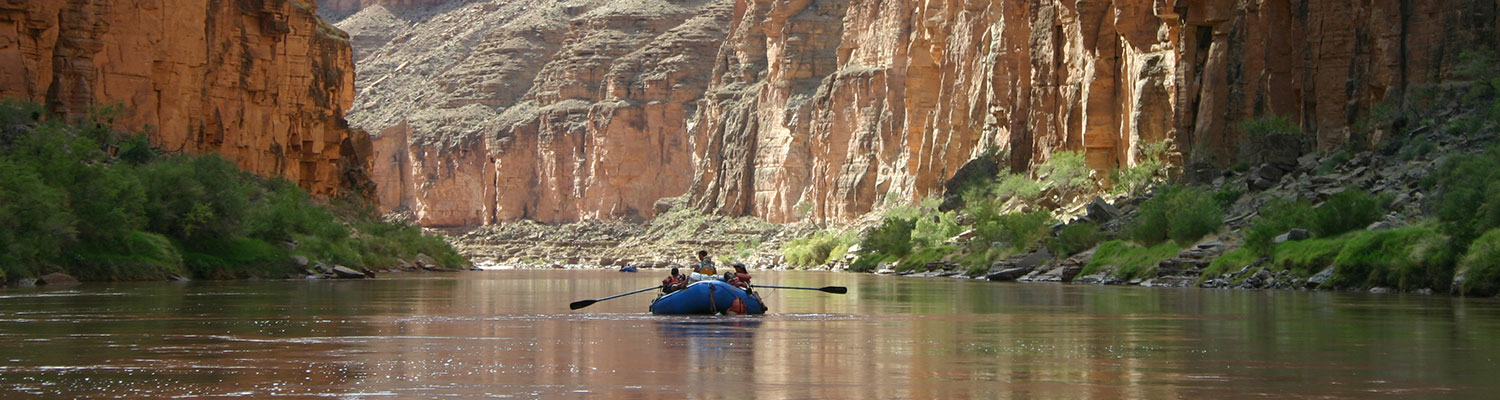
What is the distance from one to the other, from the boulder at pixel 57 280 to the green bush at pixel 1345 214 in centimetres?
3183

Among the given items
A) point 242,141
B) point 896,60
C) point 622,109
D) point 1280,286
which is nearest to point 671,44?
point 622,109

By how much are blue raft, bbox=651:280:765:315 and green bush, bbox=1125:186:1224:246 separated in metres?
24.8

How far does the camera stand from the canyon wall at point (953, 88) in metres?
57.9

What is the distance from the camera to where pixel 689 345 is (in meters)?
22.1

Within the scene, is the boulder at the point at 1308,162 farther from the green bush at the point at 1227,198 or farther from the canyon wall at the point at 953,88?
the green bush at the point at 1227,198

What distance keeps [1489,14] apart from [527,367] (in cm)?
4299

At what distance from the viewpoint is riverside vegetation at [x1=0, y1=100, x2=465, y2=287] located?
152ft

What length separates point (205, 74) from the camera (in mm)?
78250

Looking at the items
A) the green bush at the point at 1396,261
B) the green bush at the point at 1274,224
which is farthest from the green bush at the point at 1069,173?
the green bush at the point at 1396,261

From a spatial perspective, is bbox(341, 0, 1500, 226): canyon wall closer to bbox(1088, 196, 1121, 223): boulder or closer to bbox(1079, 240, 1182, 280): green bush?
bbox(1088, 196, 1121, 223): boulder

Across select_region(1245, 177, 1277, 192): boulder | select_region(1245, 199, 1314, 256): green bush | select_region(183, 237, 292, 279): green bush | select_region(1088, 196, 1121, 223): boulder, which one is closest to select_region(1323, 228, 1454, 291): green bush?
select_region(1245, 199, 1314, 256): green bush

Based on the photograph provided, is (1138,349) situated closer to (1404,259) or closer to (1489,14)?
(1404,259)

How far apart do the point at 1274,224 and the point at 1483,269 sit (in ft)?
38.8

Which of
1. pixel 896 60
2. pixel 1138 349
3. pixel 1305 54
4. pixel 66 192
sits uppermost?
pixel 896 60
